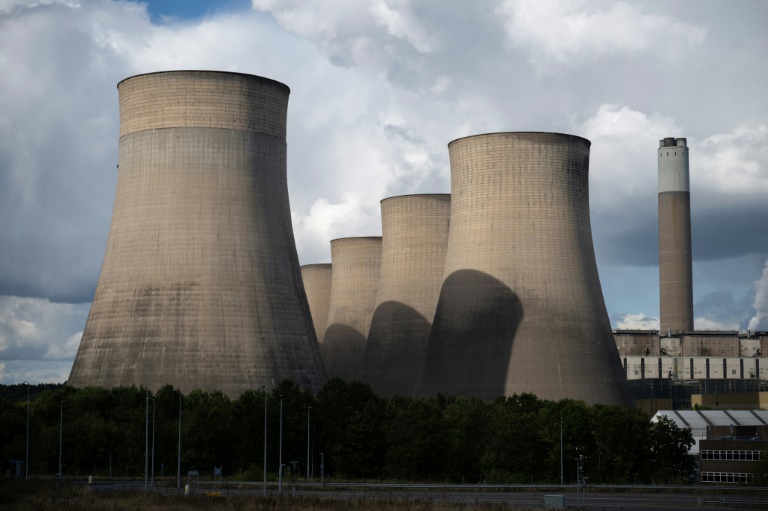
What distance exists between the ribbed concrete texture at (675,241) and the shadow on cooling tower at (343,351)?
21883 millimetres

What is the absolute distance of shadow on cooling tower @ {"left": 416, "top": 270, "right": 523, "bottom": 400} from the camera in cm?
4309

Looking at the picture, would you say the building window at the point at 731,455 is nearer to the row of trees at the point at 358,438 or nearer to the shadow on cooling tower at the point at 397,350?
the row of trees at the point at 358,438

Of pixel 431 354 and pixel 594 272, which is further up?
pixel 594 272

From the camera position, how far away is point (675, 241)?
7412 cm

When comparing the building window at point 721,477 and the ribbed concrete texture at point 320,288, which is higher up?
the ribbed concrete texture at point 320,288

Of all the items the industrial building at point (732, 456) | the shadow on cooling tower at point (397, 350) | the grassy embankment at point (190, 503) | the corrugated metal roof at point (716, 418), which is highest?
the shadow on cooling tower at point (397, 350)

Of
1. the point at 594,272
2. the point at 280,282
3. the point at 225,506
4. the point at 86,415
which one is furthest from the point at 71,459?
the point at 594,272

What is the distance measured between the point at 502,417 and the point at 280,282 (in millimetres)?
7932

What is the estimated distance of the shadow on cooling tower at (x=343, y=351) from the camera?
61875 millimetres

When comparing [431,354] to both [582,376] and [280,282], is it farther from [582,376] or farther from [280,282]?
[280,282]

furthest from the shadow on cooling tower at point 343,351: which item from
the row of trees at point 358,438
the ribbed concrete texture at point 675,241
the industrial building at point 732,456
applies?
the industrial building at point 732,456

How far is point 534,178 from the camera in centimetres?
4250

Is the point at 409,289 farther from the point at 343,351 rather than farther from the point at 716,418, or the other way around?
the point at 716,418

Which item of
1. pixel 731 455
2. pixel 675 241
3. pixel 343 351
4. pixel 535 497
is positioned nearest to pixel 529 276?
pixel 731 455
